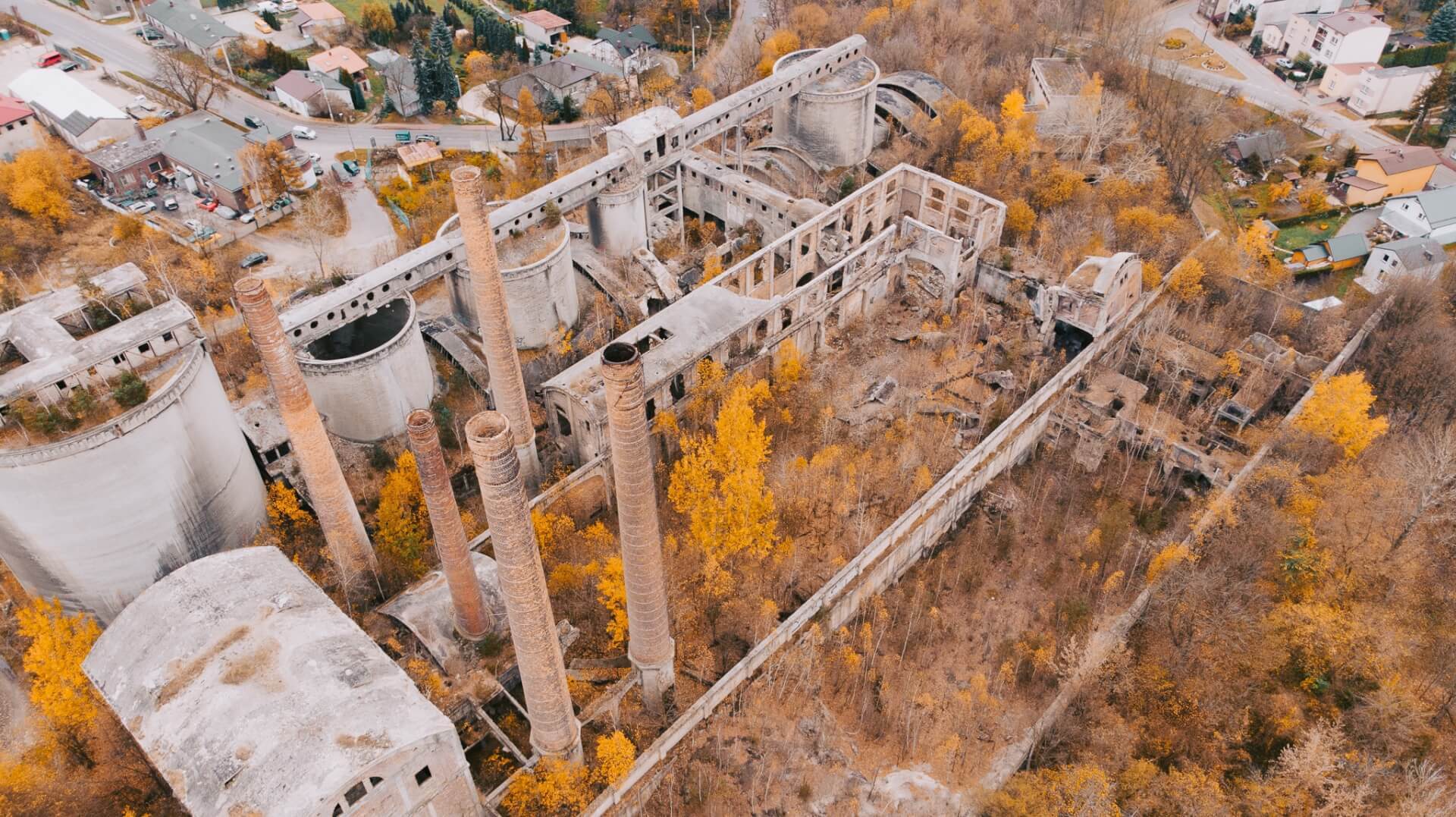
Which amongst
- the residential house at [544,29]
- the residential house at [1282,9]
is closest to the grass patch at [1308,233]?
the residential house at [1282,9]

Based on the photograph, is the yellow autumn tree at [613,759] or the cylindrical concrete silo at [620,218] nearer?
the yellow autumn tree at [613,759]

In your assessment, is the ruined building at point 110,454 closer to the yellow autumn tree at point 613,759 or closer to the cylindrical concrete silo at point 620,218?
the yellow autumn tree at point 613,759

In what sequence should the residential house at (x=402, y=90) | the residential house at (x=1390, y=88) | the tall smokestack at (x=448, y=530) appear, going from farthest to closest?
the residential house at (x=402, y=90)
the residential house at (x=1390, y=88)
the tall smokestack at (x=448, y=530)

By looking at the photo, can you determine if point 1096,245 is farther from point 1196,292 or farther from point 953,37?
point 953,37

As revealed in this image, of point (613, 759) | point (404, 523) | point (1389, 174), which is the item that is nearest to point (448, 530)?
point (404, 523)

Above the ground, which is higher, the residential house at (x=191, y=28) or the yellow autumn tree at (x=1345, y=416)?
the residential house at (x=191, y=28)

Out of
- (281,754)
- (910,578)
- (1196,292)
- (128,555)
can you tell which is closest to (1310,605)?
(910,578)

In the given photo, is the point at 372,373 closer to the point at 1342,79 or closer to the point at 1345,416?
the point at 1345,416
